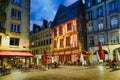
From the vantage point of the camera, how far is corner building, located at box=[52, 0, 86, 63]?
114 feet

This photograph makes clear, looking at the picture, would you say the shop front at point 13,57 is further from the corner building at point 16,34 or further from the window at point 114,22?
the window at point 114,22

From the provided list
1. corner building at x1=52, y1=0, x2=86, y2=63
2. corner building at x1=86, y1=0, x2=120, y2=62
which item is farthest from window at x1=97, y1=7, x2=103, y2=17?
corner building at x1=52, y1=0, x2=86, y2=63

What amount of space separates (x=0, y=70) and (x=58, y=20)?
85.0ft

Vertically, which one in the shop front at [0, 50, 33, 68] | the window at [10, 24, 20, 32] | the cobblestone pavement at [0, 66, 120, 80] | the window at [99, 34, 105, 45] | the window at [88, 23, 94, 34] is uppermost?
the window at [88, 23, 94, 34]

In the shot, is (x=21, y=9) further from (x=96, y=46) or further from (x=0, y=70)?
(x=96, y=46)

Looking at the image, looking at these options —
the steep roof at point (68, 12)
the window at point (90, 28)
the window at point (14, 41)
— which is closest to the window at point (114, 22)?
the window at point (90, 28)

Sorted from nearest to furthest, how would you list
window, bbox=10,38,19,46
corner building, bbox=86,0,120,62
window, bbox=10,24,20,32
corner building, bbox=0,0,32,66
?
1. corner building, bbox=0,0,32,66
2. window, bbox=10,38,19,46
3. window, bbox=10,24,20,32
4. corner building, bbox=86,0,120,62

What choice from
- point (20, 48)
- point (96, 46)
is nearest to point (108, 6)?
point (96, 46)

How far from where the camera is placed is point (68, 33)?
37.1m

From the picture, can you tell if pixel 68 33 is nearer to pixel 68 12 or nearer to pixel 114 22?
pixel 68 12

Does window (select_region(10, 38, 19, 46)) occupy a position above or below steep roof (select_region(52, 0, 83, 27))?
below

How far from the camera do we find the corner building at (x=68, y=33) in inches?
1369

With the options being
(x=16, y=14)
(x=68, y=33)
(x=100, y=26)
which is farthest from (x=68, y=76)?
(x=68, y=33)

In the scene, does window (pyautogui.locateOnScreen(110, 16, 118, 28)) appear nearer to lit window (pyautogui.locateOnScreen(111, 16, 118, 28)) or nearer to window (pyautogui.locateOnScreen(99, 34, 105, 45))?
lit window (pyautogui.locateOnScreen(111, 16, 118, 28))
